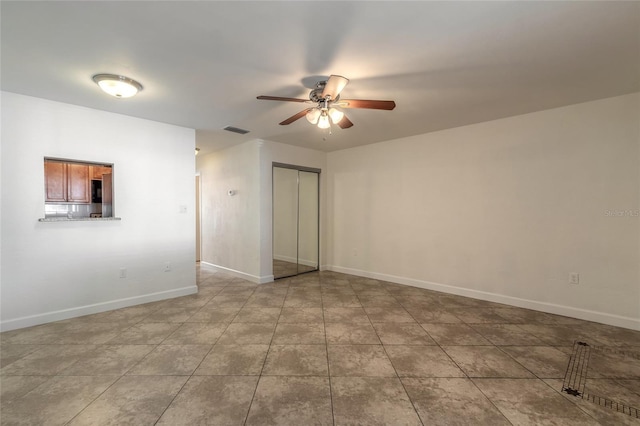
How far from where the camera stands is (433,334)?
2.79 metres

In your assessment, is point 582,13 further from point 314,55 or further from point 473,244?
point 473,244

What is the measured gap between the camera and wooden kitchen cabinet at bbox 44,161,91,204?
3662 mm

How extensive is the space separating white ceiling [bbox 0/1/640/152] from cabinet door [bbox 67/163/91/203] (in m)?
1.28

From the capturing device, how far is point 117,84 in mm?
2475

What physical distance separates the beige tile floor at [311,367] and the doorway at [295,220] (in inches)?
67.7

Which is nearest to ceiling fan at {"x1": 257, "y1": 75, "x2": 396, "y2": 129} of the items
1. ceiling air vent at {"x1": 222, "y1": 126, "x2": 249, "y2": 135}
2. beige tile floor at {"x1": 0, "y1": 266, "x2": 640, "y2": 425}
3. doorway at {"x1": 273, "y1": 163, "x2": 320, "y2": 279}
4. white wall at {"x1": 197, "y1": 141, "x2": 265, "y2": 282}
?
ceiling air vent at {"x1": 222, "y1": 126, "x2": 249, "y2": 135}

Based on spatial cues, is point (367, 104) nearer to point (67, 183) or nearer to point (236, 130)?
point (236, 130)

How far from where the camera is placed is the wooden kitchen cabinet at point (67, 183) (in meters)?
3.66

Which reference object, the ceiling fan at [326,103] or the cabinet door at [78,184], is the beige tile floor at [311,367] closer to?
the cabinet door at [78,184]

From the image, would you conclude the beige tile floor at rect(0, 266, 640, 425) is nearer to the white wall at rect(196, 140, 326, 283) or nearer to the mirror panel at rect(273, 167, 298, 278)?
the white wall at rect(196, 140, 326, 283)

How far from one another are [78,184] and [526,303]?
6727 mm

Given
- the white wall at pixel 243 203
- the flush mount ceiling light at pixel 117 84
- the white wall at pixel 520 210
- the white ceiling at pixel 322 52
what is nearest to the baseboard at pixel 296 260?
the white wall at pixel 243 203

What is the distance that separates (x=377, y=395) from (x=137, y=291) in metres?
3.52

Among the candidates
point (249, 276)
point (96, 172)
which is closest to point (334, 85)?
point (249, 276)
